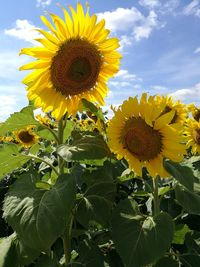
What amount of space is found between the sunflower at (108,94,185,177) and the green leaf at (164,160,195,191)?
0.15 ft

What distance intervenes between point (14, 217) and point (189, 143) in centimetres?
276

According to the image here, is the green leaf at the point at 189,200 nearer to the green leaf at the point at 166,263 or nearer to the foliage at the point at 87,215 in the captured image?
the foliage at the point at 87,215

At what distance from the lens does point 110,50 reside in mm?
2496

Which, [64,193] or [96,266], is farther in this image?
[96,266]

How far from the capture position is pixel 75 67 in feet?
8.09

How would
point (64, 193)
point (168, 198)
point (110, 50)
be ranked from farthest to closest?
point (168, 198) < point (110, 50) < point (64, 193)

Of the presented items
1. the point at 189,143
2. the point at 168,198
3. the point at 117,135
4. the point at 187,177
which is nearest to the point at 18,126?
the point at 117,135

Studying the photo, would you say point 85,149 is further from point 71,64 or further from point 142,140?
point 71,64

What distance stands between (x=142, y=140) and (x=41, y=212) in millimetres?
678

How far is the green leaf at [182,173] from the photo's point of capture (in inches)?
83.4

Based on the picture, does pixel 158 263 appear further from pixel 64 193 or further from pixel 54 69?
pixel 54 69

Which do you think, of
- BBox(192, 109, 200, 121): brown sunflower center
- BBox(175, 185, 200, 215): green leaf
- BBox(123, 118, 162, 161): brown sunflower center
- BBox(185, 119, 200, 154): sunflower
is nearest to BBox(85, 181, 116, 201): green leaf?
BBox(123, 118, 162, 161): brown sunflower center

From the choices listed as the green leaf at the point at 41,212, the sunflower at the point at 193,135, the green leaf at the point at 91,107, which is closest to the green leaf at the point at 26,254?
the green leaf at the point at 41,212

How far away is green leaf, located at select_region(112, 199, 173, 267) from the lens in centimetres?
196
